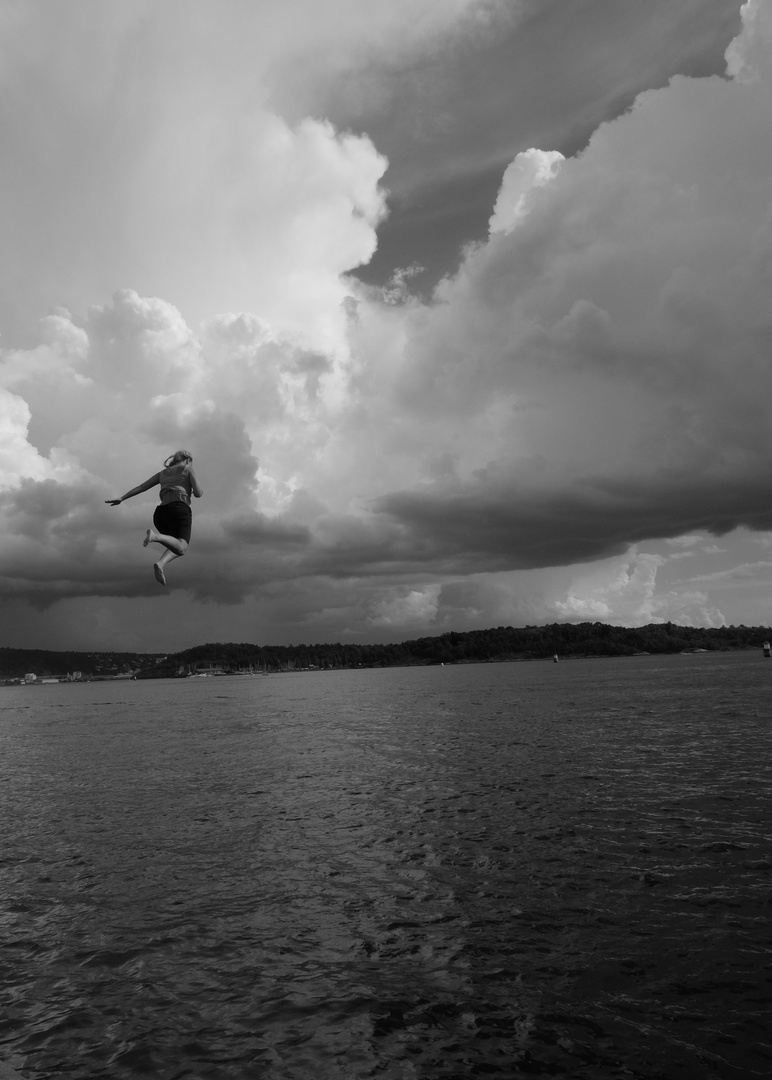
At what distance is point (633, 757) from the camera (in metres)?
35.4

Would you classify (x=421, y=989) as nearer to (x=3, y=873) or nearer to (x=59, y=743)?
(x=3, y=873)

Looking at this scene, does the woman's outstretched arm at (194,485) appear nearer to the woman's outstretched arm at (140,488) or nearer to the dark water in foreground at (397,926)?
the woman's outstretched arm at (140,488)

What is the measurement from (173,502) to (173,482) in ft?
1.37

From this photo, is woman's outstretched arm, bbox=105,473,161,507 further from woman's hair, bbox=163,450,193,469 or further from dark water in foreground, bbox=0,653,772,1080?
dark water in foreground, bbox=0,653,772,1080

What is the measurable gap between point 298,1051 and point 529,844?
11.4 metres

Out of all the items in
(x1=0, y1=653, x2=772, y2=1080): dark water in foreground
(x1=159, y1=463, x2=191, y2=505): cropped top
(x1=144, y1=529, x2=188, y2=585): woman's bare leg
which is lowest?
(x1=0, y1=653, x2=772, y2=1080): dark water in foreground

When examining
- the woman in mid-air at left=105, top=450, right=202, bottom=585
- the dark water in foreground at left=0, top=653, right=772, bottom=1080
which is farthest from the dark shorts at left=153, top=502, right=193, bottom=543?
the dark water in foreground at left=0, top=653, right=772, bottom=1080

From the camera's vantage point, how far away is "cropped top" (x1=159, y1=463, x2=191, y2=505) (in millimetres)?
13609

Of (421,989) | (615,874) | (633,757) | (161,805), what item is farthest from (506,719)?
(421,989)

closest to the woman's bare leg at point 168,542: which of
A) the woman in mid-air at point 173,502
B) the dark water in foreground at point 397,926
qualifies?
the woman in mid-air at point 173,502

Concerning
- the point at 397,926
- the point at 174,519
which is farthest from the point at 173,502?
the point at 397,926

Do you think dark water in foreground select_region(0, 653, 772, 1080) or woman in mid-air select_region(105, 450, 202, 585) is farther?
woman in mid-air select_region(105, 450, 202, 585)

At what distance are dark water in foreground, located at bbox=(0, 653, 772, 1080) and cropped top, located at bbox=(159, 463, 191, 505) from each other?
349 inches

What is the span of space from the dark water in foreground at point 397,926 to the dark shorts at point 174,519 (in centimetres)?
818
